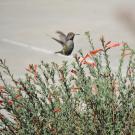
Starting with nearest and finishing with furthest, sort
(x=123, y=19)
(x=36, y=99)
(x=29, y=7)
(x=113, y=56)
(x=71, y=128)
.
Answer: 1. (x=71, y=128)
2. (x=36, y=99)
3. (x=113, y=56)
4. (x=123, y=19)
5. (x=29, y=7)

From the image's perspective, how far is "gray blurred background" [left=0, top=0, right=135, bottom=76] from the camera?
37.9 feet

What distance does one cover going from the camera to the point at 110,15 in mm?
14453

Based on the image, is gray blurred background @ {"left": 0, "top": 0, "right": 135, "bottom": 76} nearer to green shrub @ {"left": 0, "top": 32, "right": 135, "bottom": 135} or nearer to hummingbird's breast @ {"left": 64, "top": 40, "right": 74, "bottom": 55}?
hummingbird's breast @ {"left": 64, "top": 40, "right": 74, "bottom": 55}

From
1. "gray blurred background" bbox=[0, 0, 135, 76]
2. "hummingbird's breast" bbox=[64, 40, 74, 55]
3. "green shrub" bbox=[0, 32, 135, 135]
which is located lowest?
"green shrub" bbox=[0, 32, 135, 135]

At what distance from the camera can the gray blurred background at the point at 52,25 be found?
11.6m

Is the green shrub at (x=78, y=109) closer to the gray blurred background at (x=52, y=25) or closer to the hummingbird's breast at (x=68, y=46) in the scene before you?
the hummingbird's breast at (x=68, y=46)

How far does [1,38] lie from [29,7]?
3649 mm

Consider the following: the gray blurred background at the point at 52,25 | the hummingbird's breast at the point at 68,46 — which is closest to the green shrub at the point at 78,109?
the hummingbird's breast at the point at 68,46

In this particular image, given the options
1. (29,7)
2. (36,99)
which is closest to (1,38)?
(29,7)

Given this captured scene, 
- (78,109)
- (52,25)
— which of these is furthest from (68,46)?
(52,25)

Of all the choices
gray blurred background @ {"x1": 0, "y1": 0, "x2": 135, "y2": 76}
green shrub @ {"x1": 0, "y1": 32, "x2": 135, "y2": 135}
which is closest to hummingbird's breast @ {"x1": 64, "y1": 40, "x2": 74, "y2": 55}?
gray blurred background @ {"x1": 0, "y1": 0, "x2": 135, "y2": 76}

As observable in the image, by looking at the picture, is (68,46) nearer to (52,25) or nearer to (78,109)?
(78,109)

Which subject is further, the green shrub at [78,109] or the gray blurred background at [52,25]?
the gray blurred background at [52,25]

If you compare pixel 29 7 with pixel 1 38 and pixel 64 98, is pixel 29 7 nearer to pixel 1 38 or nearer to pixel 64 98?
pixel 1 38
